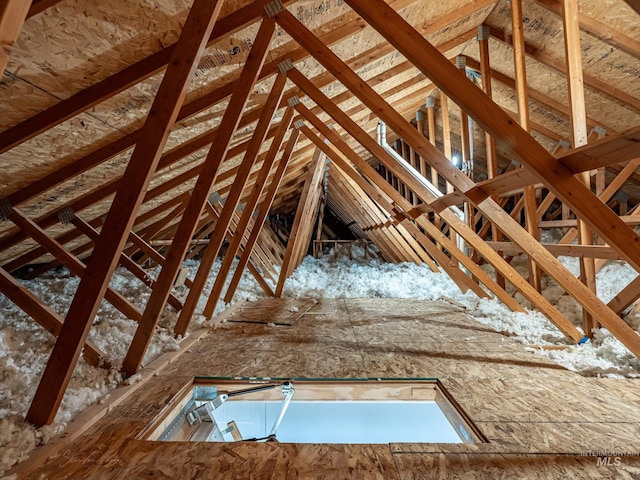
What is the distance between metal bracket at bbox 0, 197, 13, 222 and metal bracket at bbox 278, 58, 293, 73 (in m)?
2.53

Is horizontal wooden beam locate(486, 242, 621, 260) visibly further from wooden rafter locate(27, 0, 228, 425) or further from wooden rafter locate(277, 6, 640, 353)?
wooden rafter locate(27, 0, 228, 425)

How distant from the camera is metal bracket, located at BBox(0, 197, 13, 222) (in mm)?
2650

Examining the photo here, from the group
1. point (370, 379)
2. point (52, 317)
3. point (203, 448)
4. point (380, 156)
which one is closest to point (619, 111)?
point (380, 156)

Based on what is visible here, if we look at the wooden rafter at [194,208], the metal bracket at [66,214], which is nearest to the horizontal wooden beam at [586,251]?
the wooden rafter at [194,208]

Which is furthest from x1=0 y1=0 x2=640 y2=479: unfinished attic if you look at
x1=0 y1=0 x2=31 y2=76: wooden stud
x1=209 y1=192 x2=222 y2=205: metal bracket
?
x1=209 y1=192 x2=222 y2=205: metal bracket

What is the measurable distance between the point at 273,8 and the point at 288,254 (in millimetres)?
3433

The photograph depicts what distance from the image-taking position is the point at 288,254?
16.9ft

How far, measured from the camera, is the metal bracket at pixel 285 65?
3051mm

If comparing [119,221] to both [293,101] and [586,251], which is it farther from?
[586,251]

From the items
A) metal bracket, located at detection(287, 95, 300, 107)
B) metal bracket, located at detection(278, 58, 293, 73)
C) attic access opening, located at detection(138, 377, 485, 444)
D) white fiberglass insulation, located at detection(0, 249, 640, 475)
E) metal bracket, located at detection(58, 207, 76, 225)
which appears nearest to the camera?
white fiberglass insulation, located at detection(0, 249, 640, 475)

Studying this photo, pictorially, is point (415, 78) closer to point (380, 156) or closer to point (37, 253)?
point (380, 156)

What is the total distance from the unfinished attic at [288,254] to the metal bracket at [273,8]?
13mm

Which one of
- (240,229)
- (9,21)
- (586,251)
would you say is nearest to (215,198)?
(240,229)

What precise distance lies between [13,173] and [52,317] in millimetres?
1172
